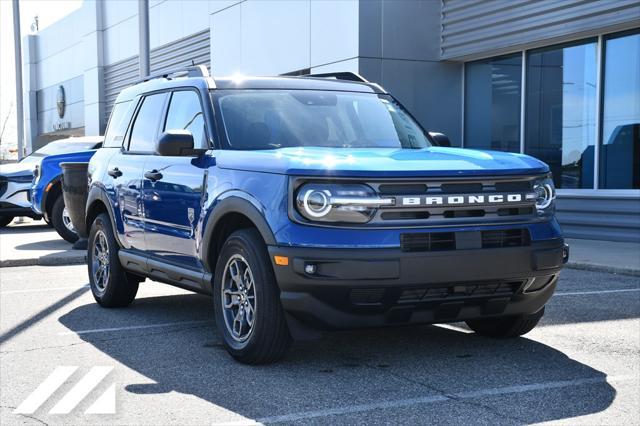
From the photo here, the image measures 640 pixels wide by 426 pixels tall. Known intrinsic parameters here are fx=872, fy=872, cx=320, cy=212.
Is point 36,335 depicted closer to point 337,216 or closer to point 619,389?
point 337,216

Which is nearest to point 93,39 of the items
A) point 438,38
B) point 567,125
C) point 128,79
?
point 128,79

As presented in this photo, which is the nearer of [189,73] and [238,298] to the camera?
[238,298]

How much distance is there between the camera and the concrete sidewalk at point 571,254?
34.6 feet

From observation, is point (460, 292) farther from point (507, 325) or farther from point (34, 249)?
point (34, 249)

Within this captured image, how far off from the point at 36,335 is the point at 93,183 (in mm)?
1796

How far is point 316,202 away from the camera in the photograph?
4848 millimetres

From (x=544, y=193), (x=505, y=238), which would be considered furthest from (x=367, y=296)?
(x=544, y=193)

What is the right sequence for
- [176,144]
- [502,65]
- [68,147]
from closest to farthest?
[176,144] → [68,147] → [502,65]

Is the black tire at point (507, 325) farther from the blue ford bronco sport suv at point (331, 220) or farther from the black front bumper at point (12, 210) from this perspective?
the black front bumper at point (12, 210)

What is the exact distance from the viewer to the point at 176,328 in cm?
683

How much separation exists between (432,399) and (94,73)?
1372 inches

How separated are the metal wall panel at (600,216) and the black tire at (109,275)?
8.42m

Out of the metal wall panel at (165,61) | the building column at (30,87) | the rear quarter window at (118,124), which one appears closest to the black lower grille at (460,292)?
the rear quarter window at (118,124)

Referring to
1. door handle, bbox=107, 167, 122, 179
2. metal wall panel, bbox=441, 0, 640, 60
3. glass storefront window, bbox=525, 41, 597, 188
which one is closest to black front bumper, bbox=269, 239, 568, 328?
door handle, bbox=107, 167, 122, 179
